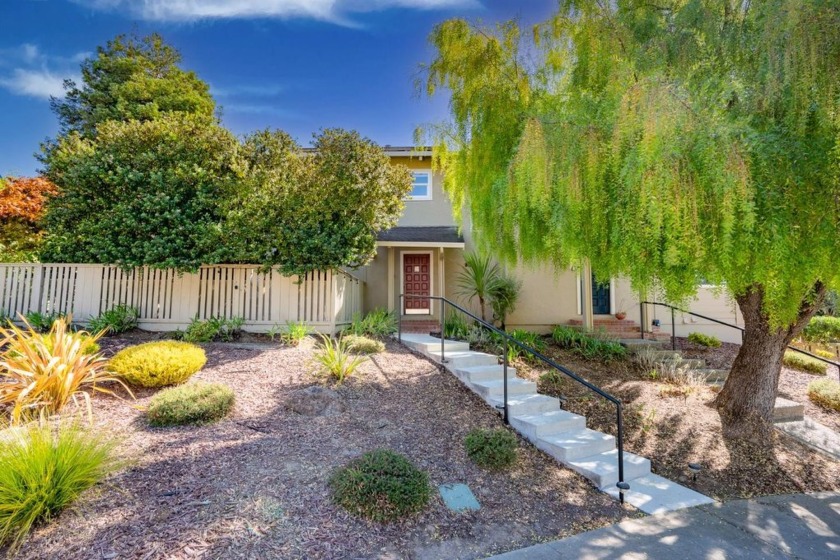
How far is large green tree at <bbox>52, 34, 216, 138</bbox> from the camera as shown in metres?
15.8

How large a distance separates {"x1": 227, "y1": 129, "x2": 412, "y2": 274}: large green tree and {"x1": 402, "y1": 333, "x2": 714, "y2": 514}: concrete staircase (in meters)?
3.81

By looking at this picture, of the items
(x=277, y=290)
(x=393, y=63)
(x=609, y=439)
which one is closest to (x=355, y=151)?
(x=393, y=63)

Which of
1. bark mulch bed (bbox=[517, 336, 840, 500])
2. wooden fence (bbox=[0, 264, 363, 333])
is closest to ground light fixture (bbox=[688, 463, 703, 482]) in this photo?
bark mulch bed (bbox=[517, 336, 840, 500])

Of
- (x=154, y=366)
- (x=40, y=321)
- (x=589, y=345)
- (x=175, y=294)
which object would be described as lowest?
(x=589, y=345)

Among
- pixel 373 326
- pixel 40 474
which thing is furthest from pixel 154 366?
pixel 373 326

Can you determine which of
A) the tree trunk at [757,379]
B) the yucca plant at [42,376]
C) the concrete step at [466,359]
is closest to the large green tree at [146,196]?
the yucca plant at [42,376]

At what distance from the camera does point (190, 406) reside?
15.3ft

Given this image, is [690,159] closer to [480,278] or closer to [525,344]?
[525,344]

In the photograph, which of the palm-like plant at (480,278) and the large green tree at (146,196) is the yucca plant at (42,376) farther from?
the palm-like plant at (480,278)

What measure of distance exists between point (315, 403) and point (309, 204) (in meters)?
5.01

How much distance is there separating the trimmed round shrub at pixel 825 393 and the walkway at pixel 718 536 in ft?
15.0

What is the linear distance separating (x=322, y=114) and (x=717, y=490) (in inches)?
428

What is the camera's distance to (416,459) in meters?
4.49

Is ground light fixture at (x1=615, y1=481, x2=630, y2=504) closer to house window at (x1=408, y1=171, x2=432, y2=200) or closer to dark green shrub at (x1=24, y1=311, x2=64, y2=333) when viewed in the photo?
house window at (x1=408, y1=171, x2=432, y2=200)
